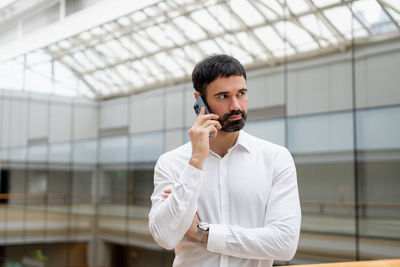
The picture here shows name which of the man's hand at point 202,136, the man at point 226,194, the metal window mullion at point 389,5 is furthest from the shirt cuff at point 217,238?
the metal window mullion at point 389,5

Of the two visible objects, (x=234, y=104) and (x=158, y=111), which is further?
(x=158, y=111)

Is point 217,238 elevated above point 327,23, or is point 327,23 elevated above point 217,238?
point 327,23

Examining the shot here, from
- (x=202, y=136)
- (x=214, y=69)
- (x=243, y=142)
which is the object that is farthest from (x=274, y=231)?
(x=214, y=69)

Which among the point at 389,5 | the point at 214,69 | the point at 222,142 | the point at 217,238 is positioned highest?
the point at 389,5

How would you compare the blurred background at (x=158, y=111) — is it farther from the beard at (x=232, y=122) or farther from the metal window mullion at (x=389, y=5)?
the beard at (x=232, y=122)

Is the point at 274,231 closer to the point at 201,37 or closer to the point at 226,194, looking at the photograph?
the point at 226,194

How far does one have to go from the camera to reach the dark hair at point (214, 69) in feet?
6.30

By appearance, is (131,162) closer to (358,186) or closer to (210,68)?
(358,186)

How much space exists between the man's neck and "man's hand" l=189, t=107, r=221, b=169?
15 centimetres

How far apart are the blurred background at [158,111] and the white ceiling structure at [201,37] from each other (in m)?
0.03

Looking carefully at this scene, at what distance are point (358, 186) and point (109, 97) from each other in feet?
23.1

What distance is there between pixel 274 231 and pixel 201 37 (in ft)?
25.0

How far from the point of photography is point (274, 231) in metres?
1.93

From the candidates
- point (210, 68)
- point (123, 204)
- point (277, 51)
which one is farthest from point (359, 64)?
point (123, 204)
